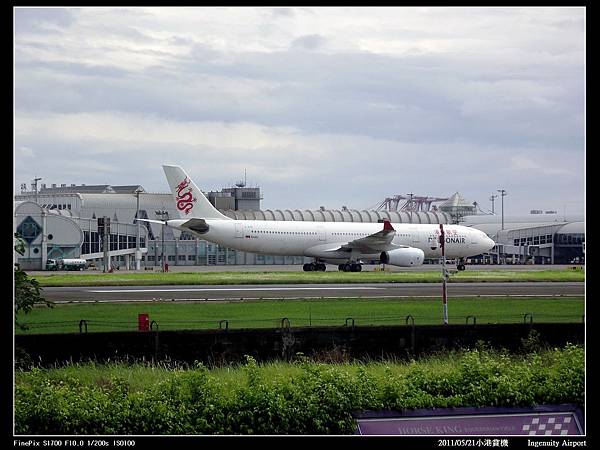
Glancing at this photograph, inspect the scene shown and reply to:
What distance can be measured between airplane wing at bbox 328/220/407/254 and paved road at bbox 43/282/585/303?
15.1 metres

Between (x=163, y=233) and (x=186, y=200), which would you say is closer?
(x=186, y=200)

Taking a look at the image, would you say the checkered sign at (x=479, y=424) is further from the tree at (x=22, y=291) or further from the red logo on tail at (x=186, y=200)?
the red logo on tail at (x=186, y=200)

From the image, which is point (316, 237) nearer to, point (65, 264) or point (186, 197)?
point (186, 197)

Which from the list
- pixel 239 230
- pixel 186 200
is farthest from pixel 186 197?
pixel 239 230

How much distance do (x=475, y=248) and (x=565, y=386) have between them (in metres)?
54.5

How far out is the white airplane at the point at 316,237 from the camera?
62.4m

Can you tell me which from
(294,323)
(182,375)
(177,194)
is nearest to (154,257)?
(177,194)

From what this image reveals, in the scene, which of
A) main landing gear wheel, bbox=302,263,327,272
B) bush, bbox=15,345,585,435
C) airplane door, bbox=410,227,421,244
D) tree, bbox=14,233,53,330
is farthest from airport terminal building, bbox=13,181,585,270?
bush, bbox=15,345,585,435

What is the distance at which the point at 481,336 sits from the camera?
23.2 m

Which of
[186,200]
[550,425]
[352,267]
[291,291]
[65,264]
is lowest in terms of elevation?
[550,425]

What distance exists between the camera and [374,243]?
65.3 metres

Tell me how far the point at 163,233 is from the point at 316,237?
111ft
